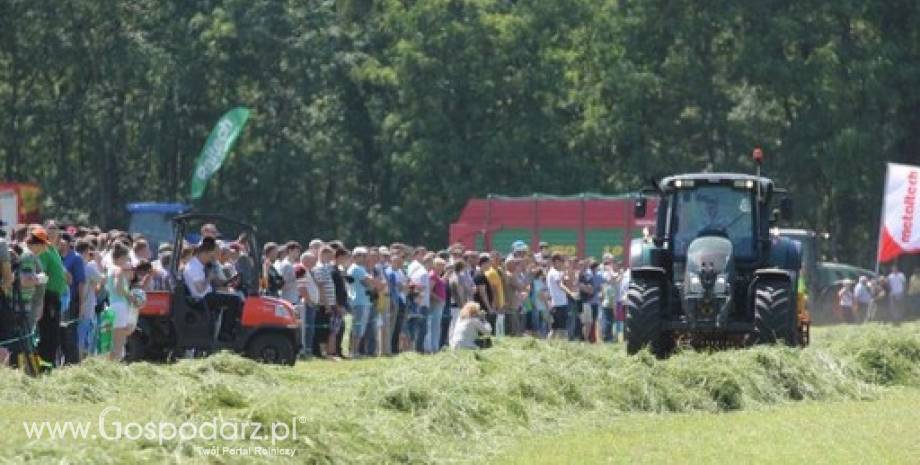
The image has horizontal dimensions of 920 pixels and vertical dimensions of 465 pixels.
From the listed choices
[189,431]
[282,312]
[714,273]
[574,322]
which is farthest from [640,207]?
[189,431]

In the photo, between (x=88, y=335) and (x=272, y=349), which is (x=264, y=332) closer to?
(x=272, y=349)

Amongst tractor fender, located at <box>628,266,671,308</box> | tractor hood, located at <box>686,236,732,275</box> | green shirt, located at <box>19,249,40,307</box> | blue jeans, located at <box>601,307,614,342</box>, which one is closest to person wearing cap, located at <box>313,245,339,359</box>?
tractor fender, located at <box>628,266,671,308</box>

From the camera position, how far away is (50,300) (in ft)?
73.9

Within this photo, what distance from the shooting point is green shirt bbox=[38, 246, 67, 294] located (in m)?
22.2

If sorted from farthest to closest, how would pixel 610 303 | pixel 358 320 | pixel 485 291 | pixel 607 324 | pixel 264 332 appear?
pixel 610 303
pixel 607 324
pixel 485 291
pixel 358 320
pixel 264 332

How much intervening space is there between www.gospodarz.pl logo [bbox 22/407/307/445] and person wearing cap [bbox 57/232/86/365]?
367 inches

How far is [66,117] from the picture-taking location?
64.9m

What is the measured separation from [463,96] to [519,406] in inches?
1840

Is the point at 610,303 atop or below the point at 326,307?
below

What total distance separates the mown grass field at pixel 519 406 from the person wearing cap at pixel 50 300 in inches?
62.7

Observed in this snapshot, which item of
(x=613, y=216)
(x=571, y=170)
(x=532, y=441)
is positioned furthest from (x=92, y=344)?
(x=571, y=170)

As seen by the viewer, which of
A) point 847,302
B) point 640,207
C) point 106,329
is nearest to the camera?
point 106,329

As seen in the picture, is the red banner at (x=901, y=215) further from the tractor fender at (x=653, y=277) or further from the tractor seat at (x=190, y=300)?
the tractor seat at (x=190, y=300)

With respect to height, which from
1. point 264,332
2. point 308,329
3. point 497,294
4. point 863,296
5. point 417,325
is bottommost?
point 863,296
